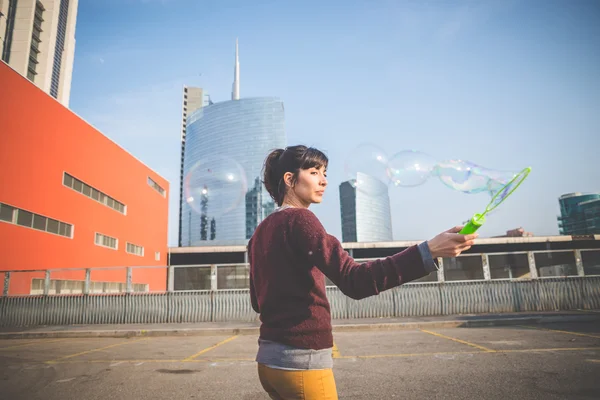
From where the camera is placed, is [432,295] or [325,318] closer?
[325,318]

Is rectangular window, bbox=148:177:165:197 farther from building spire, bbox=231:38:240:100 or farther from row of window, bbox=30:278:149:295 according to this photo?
building spire, bbox=231:38:240:100

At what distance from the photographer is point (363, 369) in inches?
216

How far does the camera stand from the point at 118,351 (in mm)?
8070

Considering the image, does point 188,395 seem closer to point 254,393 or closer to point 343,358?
point 254,393

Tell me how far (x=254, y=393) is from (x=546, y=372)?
3.89 m

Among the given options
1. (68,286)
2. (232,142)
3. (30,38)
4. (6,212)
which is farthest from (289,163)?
(30,38)

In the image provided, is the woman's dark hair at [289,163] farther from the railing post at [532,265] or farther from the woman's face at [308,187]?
the railing post at [532,265]

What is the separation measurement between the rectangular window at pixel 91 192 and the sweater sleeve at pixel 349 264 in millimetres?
24445

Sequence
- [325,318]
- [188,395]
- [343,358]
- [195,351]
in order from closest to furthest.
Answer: [325,318]
[188,395]
[343,358]
[195,351]

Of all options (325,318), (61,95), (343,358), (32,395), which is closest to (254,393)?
(343,358)

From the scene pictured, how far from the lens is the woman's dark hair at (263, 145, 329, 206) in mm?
1766

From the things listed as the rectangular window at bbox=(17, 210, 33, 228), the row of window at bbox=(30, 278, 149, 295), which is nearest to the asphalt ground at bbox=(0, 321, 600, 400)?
the row of window at bbox=(30, 278, 149, 295)

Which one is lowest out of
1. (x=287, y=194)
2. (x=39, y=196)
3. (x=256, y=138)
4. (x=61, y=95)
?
(x=287, y=194)

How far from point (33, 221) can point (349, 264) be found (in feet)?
73.5
